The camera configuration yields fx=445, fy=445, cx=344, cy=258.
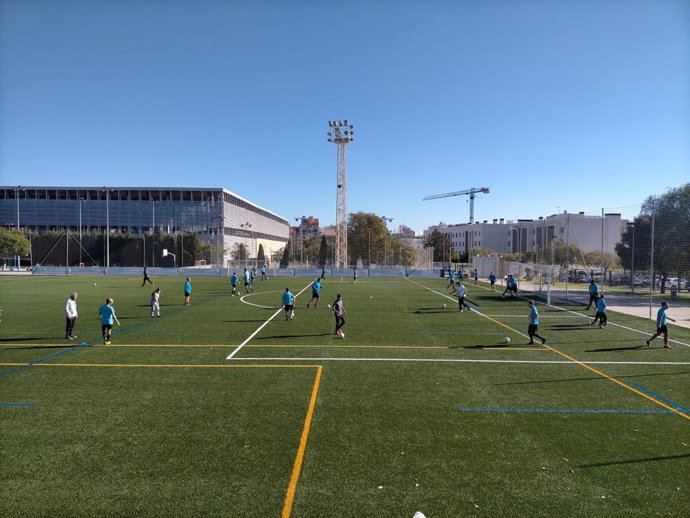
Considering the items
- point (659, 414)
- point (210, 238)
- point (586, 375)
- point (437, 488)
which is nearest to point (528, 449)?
point (437, 488)

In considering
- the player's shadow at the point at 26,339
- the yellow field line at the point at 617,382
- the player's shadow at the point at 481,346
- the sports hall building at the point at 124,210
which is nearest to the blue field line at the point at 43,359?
the player's shadow at the point at 26,339

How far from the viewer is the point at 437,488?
6125 mm

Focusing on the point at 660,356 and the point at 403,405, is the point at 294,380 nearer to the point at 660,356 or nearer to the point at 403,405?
the point at 403,405

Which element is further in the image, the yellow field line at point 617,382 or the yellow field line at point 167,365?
the yellow field line at point 167,365

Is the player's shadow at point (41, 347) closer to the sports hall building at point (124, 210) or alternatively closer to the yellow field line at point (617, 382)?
the yellow field line at point (617, 382)

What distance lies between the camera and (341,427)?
811cm

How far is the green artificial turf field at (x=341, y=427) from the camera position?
5.88 m

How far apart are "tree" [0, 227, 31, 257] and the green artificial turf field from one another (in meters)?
72.4

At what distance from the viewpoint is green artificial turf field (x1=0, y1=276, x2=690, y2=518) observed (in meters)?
5.88

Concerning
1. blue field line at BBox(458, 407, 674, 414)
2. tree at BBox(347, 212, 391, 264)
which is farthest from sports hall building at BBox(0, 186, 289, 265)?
blue field line at BBox(458, 407, 674, 414)

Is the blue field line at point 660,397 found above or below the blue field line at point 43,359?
below

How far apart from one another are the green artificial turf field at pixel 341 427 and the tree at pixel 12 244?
72362 mm

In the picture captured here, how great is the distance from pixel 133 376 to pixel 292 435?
575 cm

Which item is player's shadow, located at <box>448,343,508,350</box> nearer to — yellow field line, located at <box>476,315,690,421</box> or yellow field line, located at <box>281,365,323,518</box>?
yellow field line, located at <box>476,315,690,421</box>
